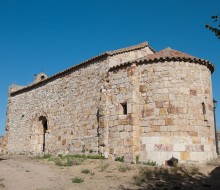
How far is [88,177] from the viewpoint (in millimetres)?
9578

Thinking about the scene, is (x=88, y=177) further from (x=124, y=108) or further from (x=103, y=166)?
(x=124, y=108)

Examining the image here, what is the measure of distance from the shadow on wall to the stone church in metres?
1.13

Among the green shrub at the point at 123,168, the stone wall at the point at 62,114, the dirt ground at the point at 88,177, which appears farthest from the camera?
the stone wall at the point at 62,114

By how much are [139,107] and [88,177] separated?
4.15m

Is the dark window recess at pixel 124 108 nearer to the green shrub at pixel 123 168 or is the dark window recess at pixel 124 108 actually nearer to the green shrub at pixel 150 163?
the green shrub at pixel 150 163

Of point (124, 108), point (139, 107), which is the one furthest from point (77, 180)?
point (124, 108)

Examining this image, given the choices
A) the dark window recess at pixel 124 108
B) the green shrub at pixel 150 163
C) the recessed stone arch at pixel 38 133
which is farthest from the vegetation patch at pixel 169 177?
the recessed stone arch at pixel 38 133

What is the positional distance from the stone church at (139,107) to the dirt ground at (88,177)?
3.79 ft

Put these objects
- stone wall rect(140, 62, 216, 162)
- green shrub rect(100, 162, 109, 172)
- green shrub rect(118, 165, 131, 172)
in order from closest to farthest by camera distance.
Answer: green shrub rect(118, 165, 131, 172)
green shrub rect(100, 162, 109, 172)
stone wall rect(140, 62, 216, 162)

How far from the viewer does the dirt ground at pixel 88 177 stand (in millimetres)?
8305

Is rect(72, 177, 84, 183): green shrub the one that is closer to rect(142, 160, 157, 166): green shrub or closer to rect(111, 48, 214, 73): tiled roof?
rect(142, 160, 157, 166): green shrub

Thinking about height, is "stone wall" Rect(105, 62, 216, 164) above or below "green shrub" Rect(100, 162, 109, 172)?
above

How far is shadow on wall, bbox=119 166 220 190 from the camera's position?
8656 mm

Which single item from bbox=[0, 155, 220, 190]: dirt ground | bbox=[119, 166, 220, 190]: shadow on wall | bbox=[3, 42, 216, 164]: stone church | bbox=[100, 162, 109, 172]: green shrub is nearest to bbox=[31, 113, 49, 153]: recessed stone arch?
bbox=[3, 42, 216, 164]: stone church
